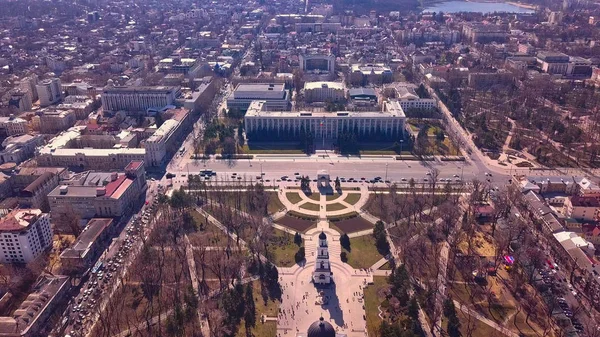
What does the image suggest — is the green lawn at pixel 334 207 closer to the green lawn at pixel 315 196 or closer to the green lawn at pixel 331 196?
the green lawn at pixel 331 196

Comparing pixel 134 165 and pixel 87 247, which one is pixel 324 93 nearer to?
pixel 134 165

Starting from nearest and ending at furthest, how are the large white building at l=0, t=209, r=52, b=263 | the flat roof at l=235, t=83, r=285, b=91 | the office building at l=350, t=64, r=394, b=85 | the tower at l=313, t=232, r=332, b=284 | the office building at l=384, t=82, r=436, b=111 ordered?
1. the tower at l=313, t=232, r=332, b=284
2. the large white building at l=0, t=209, r=52, b=263
3. the office building at l=384, t=82, r=436, b=111
4. the flat roof at l=235, t=83, r=285, b=91
5. the office building at l=350, t=64, r=394, b=85

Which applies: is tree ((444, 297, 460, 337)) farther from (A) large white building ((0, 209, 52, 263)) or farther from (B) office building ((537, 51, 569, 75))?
(B) office building ((537, 51, 569, 75))

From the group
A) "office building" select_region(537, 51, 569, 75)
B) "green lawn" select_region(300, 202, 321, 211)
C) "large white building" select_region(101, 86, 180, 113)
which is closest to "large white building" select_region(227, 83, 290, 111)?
"large white building" select_region(101, 86, 180, 113)

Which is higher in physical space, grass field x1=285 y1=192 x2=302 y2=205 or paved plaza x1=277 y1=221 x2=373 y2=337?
grass field x1=285 y1=192 x2=302 y2=205

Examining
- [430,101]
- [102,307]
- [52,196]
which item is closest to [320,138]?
[430,101]

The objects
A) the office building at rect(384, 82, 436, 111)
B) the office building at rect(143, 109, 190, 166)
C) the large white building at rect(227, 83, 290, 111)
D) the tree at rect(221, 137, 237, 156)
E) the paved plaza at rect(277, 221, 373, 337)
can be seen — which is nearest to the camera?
the paved plaza at rect(277, 221, 373, 337)

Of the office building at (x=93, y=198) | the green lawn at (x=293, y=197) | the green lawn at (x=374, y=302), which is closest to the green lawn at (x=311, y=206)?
the green lawn at (x=293, y=197)
